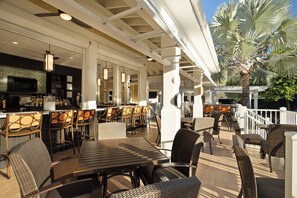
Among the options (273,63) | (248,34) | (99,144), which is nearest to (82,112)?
(99,144)

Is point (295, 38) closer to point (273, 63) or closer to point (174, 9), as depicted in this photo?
point (273, 63)

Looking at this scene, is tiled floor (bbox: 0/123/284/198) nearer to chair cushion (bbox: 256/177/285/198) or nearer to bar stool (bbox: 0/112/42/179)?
bar stool (bbox: 0/112/42/179)

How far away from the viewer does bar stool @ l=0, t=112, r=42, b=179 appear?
9.80 feet

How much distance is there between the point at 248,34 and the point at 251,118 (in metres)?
3.17

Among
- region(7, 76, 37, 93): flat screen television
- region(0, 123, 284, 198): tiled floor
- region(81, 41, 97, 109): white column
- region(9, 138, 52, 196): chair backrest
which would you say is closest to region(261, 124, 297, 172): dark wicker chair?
region(0, 123, 284, 198): tiled floor

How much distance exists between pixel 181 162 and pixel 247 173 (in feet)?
2.32

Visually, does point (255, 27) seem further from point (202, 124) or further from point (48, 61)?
point (48, 61)

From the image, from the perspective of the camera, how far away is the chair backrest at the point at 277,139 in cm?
327

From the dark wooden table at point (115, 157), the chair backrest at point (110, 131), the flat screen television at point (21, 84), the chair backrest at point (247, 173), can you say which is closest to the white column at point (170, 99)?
the chair backrest at point (110, 131)

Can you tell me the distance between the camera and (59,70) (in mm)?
9070

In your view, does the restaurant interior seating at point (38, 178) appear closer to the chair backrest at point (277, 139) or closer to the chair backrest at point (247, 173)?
the chair backrest at point (247, 173)

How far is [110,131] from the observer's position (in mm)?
2805

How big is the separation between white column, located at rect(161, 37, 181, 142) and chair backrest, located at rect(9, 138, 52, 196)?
2.19 metres

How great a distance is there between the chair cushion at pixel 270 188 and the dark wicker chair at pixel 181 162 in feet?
2.16
